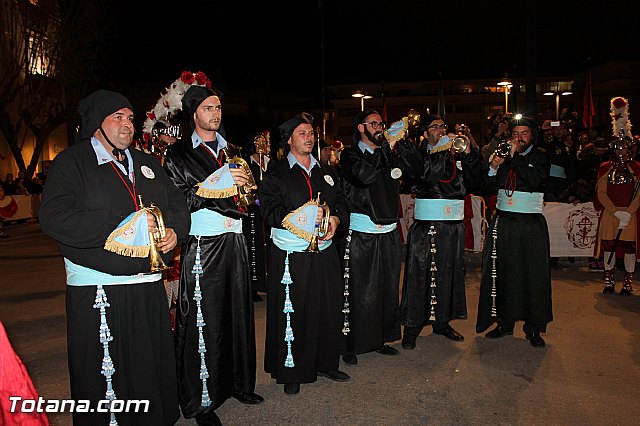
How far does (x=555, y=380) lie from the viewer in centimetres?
496

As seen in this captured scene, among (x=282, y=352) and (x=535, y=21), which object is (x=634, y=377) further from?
(x=535, y=21)

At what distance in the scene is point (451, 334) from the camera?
20.5 feet

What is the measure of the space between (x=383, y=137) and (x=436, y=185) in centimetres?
94

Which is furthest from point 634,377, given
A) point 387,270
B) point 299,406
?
point 299,406

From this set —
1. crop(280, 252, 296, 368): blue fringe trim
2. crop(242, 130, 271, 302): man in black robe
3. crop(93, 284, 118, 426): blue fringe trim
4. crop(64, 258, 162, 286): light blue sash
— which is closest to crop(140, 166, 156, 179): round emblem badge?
crop(64, 258, 162, 286): light blue sash

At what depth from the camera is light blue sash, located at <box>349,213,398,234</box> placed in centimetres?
567

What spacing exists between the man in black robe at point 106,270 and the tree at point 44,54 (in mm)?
24022

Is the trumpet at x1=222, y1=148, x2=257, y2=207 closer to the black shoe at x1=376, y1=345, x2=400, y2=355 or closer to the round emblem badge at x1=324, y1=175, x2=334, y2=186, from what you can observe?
the round emblem badge at x1=324, y1=175, x2=334, y2=186

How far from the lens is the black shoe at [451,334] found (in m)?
6.19

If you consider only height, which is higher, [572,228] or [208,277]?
[208,277]

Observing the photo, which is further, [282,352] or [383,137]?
[383,137]

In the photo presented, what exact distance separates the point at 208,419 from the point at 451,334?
3.09 m

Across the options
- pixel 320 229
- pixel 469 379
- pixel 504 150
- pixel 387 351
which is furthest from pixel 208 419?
pixel 504 150

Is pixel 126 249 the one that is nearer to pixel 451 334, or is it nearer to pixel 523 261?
pixel 451 334
